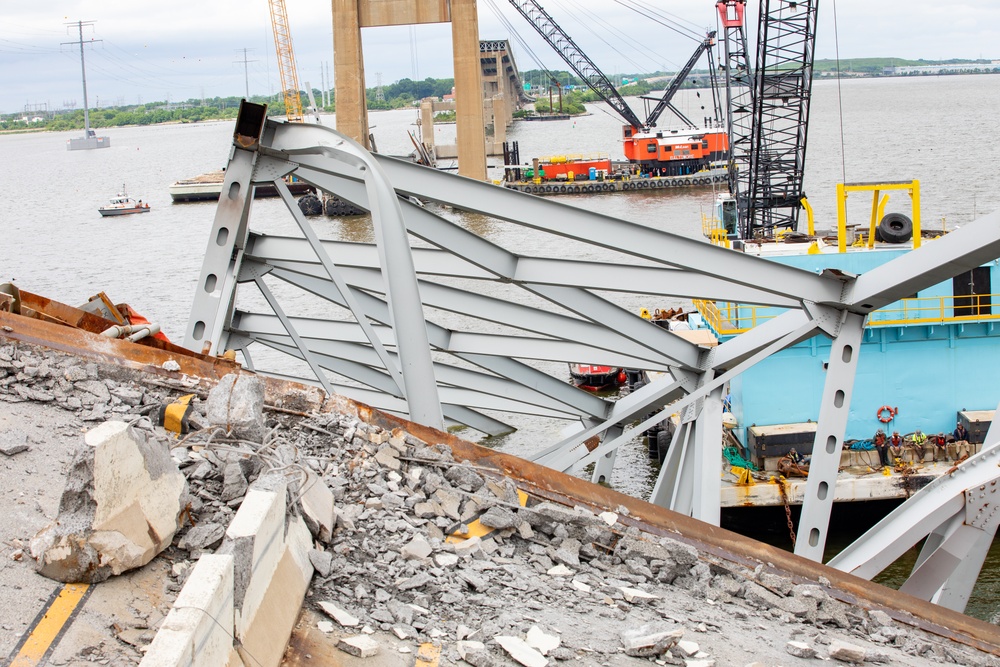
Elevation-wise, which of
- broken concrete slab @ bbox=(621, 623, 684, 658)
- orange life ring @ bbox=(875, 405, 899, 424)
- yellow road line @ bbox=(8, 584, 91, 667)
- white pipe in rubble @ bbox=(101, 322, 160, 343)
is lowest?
orange life ring @ bbox=(875, 405, 899, 424)

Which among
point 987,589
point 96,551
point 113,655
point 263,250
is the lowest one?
point 987,589

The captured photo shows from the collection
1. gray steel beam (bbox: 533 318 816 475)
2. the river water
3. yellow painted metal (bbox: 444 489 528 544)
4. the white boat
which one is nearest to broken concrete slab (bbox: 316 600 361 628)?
yellow painted metal (bbox: 444 489 528 544)

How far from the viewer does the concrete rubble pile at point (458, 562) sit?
501 cm

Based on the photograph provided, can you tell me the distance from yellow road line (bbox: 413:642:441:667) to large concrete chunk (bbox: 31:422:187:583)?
55.6 inches

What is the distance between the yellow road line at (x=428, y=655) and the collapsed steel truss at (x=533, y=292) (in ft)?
8.92

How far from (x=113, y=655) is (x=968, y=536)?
670 centimetres

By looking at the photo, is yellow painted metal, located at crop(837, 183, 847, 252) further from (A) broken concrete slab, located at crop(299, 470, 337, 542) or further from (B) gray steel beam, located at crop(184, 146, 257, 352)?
(A) broken concrete slab, located at crop(299, 470, 337, 542)

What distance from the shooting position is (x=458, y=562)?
18.5 ft

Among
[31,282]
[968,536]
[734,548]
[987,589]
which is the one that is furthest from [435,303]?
[31,282]

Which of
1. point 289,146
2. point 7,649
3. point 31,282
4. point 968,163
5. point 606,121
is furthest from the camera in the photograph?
point 606,121

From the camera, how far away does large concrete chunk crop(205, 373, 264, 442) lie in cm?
597

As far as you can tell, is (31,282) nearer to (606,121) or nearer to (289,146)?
(289,146)

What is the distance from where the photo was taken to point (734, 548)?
22.1 feet

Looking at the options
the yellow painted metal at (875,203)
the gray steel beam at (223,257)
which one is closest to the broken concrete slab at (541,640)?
the gray steel beam at (223,257)
